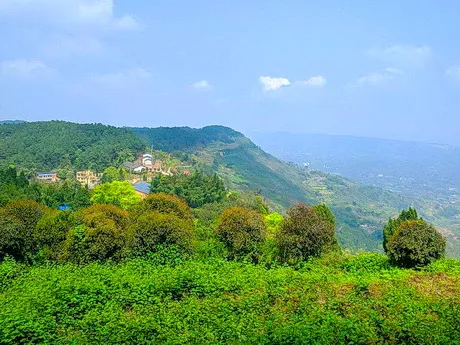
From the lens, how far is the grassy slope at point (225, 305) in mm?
9039

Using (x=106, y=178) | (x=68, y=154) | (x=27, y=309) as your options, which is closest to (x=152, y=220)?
(x=27, y=309)

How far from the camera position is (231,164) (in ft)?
374

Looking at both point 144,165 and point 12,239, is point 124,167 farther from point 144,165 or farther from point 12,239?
point 12,239

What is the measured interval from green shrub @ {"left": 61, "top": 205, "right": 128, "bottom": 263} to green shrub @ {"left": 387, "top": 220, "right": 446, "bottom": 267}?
34.7 ft

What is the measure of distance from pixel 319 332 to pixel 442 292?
524 cm

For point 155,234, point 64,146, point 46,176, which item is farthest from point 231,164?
point 155,234

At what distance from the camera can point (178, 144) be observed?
127000mm

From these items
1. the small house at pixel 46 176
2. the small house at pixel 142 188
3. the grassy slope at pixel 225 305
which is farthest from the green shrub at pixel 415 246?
the small house at pixel 46 176

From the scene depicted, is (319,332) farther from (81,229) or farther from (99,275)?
(81,229)

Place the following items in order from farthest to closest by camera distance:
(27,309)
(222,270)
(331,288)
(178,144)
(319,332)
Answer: (178,144) < (222,270) < (331,288) < (27,309) < (319,332)

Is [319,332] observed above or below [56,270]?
above

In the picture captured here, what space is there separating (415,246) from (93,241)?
12172 millimetres

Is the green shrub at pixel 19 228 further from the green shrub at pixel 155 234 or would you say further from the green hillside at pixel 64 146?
the green hillside at pixel 64 146

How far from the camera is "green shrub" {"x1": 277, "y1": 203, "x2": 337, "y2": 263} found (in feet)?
59.2
